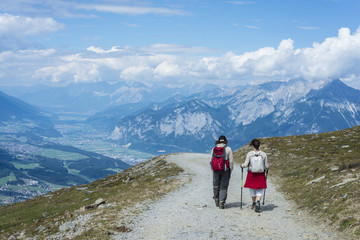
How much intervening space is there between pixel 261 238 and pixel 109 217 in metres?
7.57

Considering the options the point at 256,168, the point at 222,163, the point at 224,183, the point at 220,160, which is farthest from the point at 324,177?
the point at 220,160

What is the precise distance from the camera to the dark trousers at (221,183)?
54.6ft

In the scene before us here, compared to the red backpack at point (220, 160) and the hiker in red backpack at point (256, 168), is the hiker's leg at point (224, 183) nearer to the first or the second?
the red backpack at point (220, 160)

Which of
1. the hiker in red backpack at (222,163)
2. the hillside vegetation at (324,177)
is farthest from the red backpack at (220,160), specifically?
the hillside vegetation at (324,177)

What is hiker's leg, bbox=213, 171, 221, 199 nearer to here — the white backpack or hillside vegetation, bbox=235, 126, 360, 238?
the white backpack

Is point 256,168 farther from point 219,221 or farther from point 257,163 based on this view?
point 219,221

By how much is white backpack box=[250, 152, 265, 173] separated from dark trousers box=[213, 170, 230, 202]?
1541mm

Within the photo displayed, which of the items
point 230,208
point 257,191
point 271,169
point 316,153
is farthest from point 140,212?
point 316,153

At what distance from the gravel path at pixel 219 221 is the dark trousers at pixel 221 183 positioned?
838 millimetres

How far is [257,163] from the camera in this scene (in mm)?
15578

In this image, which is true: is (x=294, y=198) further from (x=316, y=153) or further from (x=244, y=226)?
(x=316, y=153)

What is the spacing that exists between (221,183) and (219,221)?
8.18 ft

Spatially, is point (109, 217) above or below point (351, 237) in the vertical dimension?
below

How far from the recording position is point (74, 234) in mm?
13680
